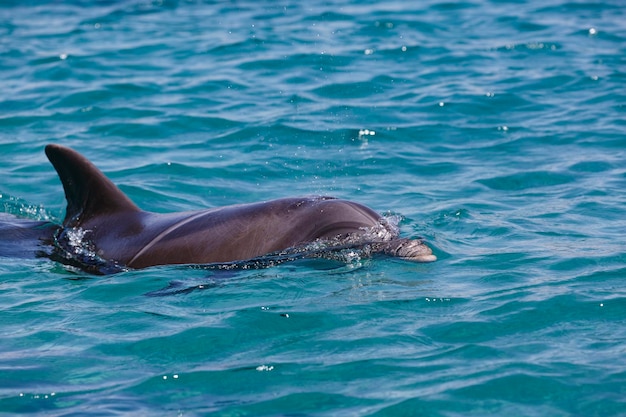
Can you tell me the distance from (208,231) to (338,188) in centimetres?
366

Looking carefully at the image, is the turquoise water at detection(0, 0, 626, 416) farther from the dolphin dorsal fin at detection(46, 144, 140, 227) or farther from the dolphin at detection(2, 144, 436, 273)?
the dolphin dorsal fin at detection(46, 144, 140, 227)

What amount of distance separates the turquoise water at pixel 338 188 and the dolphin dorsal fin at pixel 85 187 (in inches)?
31.3

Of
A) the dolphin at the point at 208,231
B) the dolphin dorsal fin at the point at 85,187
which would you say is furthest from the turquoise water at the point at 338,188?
the dolphin dorsal fin at the point at 85,187

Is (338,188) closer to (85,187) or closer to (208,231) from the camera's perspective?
(208,231)

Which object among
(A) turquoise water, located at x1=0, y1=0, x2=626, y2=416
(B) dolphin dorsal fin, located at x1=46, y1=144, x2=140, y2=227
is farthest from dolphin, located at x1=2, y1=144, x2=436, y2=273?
(A) turquoise water, located at x1=0, y1=0, x2=626, y2=416

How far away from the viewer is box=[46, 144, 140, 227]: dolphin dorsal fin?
1002 cm

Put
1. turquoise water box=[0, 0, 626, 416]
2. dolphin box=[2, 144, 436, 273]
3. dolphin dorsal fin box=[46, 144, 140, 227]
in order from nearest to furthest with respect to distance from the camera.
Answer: turquoise water box=[0, 0, 626, 416] < dolphin box=[2, 144, 436, 273] < dolphin dorsal fin box=[46, 144, 140, 227]

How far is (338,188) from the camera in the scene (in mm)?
12844

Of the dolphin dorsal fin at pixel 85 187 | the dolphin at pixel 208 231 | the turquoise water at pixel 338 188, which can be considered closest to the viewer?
the turquoise water at pixel 338 188

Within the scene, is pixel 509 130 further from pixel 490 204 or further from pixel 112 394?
pixel 112 394

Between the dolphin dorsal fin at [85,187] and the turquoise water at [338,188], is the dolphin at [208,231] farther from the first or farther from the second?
the turquoise water at [338,188]

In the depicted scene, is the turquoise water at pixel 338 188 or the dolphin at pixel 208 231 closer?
the turquoise water at pixel 338 188

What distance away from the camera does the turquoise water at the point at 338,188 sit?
690 cm

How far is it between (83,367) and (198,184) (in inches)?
240
